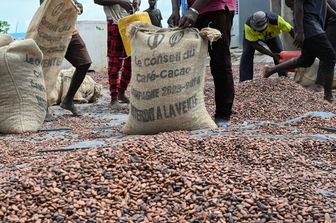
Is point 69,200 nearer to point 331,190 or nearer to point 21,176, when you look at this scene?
point 21,176

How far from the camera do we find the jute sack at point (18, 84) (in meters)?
4.61

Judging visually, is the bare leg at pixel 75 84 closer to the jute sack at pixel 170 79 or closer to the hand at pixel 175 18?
the hand at pixel 175 18

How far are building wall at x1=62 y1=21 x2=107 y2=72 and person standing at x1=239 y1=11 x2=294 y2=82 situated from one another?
7.74 metres

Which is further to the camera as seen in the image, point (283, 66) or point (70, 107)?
point (283, 66)

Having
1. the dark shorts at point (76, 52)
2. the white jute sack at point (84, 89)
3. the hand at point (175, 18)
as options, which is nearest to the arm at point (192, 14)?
the hand at point (175, 18)

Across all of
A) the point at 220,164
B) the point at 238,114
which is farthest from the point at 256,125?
the point at 220,164

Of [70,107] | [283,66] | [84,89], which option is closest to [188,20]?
[70,107]

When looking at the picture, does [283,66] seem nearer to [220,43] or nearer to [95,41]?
[220,43]

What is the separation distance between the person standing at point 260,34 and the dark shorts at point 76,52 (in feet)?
9.44

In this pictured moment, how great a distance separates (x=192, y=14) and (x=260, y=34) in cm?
408

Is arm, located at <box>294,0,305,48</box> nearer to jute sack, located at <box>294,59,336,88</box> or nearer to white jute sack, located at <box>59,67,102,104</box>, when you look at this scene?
jute sack, located at <box>294,59,336,88</box>

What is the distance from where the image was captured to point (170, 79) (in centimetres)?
399

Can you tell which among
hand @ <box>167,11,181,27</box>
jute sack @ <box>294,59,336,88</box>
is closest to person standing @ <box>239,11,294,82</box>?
jute sack @ <box>294,59,336,88</box>

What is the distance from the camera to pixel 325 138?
362 centimetres
